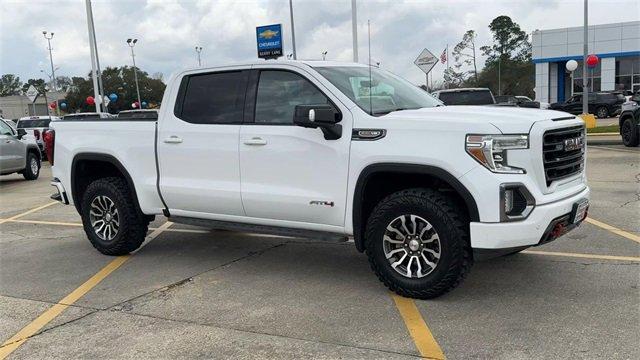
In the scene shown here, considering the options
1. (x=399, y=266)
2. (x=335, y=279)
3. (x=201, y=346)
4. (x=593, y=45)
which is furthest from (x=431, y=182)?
A: (x=593, y=45)

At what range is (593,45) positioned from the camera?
41.9m

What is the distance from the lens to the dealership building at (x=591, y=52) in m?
41.0

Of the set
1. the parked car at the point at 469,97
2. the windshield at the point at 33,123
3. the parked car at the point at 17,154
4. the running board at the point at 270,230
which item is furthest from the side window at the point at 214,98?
the windshield at the point at 33,123

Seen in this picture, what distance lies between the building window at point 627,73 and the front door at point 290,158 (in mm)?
42209

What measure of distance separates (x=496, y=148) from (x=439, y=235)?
30.7 inches

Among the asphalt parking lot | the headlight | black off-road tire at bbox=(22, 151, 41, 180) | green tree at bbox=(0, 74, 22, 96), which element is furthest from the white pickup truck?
green tree at bbox=(0, 74, 22, 96)

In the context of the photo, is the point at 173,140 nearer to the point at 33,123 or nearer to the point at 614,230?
the point at 614,230

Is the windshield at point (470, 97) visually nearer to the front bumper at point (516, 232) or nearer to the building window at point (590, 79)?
the front bumper at point (516, 232)

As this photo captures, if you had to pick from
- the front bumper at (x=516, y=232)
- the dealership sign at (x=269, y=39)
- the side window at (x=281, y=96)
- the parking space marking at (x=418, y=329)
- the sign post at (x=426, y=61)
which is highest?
the dealership sign at (x=269, y=39)

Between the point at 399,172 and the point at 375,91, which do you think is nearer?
the point at 399,172

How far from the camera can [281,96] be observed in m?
5.23

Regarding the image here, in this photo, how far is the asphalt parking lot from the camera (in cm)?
387

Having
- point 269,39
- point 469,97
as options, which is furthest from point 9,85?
point 469,97

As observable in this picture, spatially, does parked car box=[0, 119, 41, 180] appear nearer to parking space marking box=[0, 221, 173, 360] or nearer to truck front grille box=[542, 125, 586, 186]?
parking space marking box=[0, 221, 173, 360]
